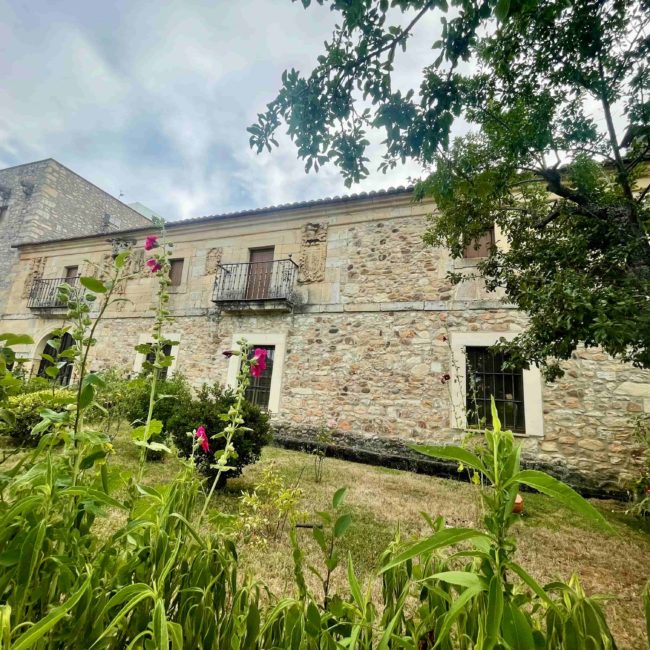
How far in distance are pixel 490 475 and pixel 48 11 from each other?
162 inches

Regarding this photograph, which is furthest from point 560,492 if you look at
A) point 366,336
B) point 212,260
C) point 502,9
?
point 212,260

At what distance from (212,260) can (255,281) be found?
1724 millimetres

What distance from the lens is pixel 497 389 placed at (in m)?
6.82

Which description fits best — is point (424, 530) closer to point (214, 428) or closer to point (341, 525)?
point (214, 428)

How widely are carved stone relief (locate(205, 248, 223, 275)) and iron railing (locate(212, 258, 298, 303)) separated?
0.88 ft

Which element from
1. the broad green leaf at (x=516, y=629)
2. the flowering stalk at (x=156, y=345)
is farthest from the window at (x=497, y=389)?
the broad green leaf at (x=516, y=629)

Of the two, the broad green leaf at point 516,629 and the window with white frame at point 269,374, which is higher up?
the window with white frame at point 269,374

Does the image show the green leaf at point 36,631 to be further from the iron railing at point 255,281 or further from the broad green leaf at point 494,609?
the iron railing at point 255,281

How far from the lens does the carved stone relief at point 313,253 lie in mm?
8895

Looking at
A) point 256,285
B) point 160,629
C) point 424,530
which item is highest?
point 256,285

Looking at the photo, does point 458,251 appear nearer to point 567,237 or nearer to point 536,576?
point 567,237

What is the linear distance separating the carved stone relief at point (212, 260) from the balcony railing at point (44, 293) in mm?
5462

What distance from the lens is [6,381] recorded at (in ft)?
3.21

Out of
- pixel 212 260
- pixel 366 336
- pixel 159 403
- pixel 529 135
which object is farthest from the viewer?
pixel 212 260
